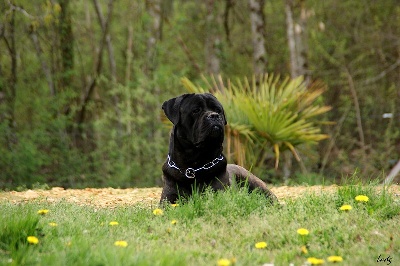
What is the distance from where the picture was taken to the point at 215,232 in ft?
15.1

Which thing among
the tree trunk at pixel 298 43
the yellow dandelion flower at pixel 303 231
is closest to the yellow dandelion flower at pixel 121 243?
the yellow dandelion flower at pixel 303 231

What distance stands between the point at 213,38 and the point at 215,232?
1457 centimetres

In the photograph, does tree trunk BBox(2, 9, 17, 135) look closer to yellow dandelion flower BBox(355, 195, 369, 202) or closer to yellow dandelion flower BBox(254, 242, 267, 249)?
yellow dandelion flower BBox(355, 195, 369, 202)

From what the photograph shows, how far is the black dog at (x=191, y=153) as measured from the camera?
5.77 metres

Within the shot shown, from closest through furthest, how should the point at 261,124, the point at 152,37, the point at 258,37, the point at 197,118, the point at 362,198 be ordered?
the point at 362,198 < the point at 197,118 < the point at 261,124 < the point at 258,37 < the point at 152,37

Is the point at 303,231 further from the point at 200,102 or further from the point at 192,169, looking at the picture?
the point at 200,102

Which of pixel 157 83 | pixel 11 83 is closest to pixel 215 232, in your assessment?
pixel 157 83

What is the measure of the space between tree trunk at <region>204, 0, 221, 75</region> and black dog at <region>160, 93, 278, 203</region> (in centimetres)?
1229

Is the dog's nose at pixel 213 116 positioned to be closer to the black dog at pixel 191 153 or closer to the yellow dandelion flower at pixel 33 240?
the black dog at pixel 191 153

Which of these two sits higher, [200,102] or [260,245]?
[200,102]

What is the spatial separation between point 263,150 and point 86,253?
717cm

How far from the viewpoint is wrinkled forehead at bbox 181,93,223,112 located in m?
5.84

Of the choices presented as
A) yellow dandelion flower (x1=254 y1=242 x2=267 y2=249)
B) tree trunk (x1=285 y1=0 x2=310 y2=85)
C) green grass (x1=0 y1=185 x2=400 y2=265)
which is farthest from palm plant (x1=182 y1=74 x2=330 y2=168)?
yellow dandelion flower (x1=254 y1=242 x2=267 y2=249)

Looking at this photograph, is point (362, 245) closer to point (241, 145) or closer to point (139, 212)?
point (139, 212)
